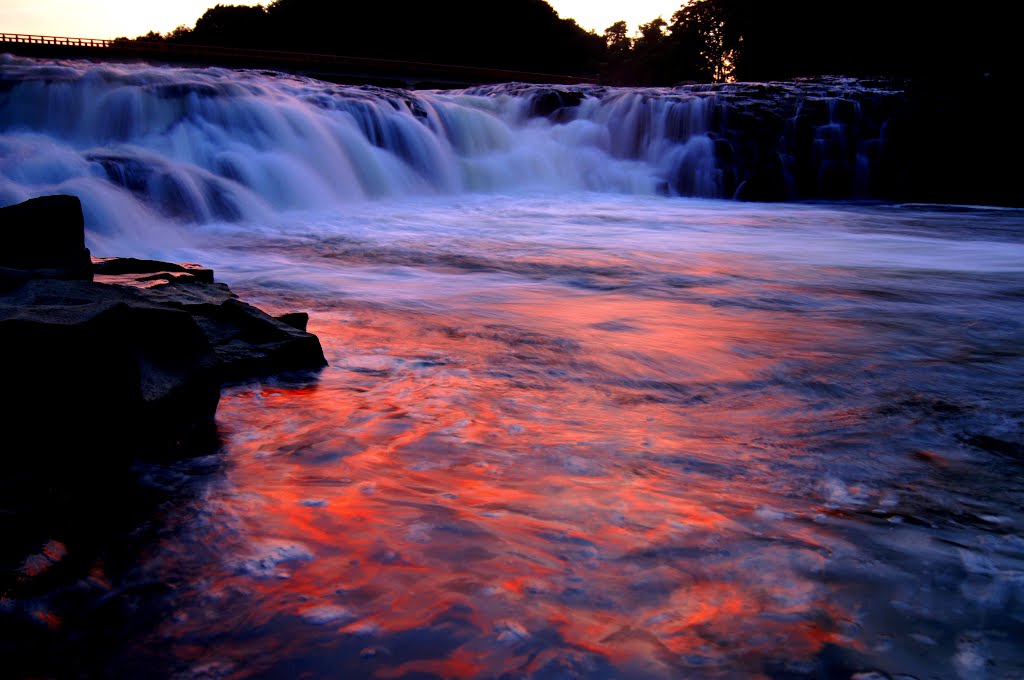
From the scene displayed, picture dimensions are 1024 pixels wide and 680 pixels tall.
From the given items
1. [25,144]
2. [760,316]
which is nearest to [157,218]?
[25,144]

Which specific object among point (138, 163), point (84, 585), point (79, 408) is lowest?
point (84, 585)

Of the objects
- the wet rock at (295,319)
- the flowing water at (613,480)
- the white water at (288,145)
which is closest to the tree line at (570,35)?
the white water at (288,145)

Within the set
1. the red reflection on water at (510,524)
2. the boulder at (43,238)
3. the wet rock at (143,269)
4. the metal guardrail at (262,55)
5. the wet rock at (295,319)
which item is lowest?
the red reflection on water at (510,524)

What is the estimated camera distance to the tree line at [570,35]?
32.1 meters

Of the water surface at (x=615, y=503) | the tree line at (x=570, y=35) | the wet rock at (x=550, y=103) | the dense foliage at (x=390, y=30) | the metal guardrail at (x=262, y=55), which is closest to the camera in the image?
the water surface at (x=615, y=503)

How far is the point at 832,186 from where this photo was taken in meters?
14.3

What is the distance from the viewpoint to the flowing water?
128 cm

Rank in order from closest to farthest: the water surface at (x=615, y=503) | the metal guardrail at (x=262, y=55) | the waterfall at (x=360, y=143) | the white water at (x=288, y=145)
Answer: the water surface at (x=615, y=503), the white water at (x=288, y=145), the waterfall at (x=360, y=143), the metal guardrail at (x=262, y=55)

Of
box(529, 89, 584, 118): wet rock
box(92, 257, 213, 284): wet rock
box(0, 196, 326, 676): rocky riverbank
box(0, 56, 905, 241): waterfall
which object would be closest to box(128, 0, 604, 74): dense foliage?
box(0, 56, 905, 241): waterfall

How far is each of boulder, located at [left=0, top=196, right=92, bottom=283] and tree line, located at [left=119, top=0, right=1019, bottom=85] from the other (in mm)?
31068

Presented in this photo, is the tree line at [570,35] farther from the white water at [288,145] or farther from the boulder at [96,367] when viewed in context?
the boulder at [96,367]

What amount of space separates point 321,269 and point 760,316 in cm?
321

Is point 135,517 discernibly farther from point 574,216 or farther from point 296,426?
point 574,216

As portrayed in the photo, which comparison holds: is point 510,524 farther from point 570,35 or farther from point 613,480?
point 570,35
